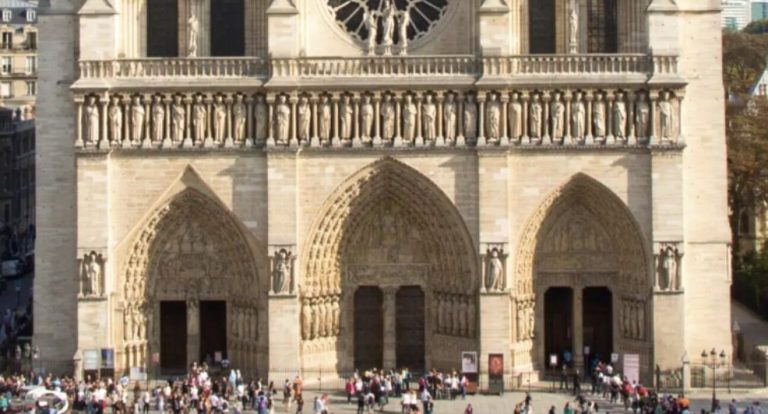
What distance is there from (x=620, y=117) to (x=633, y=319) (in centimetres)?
568

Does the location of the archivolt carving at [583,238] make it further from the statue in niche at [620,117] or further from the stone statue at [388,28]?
the stone statue at [388,28]

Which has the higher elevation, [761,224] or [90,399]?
[761,224]

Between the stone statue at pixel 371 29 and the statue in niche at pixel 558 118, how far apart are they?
5.37 meters

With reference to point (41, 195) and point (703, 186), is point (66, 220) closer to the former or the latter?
point (41, 195)

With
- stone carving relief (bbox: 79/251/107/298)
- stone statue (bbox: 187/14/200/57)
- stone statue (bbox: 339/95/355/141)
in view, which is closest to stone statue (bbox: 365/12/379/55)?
stone statue (bbox: 339/95/355/141)

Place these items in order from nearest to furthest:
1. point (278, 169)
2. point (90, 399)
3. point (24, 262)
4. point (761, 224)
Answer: point (90, 399), point (278, 169), point (761, 224), point (24, 262)

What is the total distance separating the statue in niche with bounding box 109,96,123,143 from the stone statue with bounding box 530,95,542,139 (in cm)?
1140

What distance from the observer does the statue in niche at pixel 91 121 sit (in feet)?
151

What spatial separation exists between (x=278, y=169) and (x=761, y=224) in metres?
27.7

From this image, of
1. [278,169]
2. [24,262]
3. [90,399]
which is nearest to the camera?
[90,399]

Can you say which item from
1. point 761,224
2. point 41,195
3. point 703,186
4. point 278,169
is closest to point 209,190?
point 278,169

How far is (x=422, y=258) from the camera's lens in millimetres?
47750

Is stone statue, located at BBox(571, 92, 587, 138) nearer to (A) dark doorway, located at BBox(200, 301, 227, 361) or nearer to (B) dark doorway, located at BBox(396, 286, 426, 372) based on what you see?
(B) dark doorway, located at BBox(396, 286, 426, 372)

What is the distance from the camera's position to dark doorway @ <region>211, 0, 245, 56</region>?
→ 48.5 m
